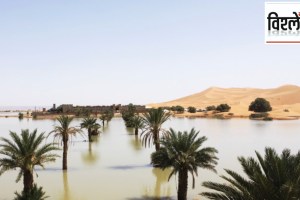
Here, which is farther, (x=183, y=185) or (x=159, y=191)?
(x=159, y=191)

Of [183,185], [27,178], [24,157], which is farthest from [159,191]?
[24,157]

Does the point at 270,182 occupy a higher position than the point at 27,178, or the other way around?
the point at 270,182

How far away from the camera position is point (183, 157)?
20.3 metres

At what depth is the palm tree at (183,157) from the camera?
792 inches

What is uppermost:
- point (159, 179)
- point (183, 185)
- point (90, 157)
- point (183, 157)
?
point (183, 157)

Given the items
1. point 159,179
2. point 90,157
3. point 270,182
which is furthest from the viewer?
point 90,157

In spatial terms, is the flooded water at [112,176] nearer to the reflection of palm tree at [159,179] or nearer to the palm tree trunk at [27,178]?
the reflection of palm tree at [159,179]

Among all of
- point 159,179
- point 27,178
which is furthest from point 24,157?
point 159,179

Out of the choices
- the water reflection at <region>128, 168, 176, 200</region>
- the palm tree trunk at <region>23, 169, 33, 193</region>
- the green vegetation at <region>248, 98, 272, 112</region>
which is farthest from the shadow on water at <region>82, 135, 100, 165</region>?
the green vegetation at <region>248, 98, 272, 112</region>

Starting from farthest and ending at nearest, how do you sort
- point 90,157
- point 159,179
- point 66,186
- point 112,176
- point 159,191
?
point 90,157
point 112,176
point 159,179
point 66,186
point 159,191

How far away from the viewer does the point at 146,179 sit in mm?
26781

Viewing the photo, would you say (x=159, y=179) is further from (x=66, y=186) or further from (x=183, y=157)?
(x=183, y=157)

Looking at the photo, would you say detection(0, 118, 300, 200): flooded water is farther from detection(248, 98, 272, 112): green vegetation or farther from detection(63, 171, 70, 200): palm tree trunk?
detection(248, 98, 272, 112): green vegetation

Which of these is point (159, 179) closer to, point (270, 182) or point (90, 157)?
point (90, 157)
